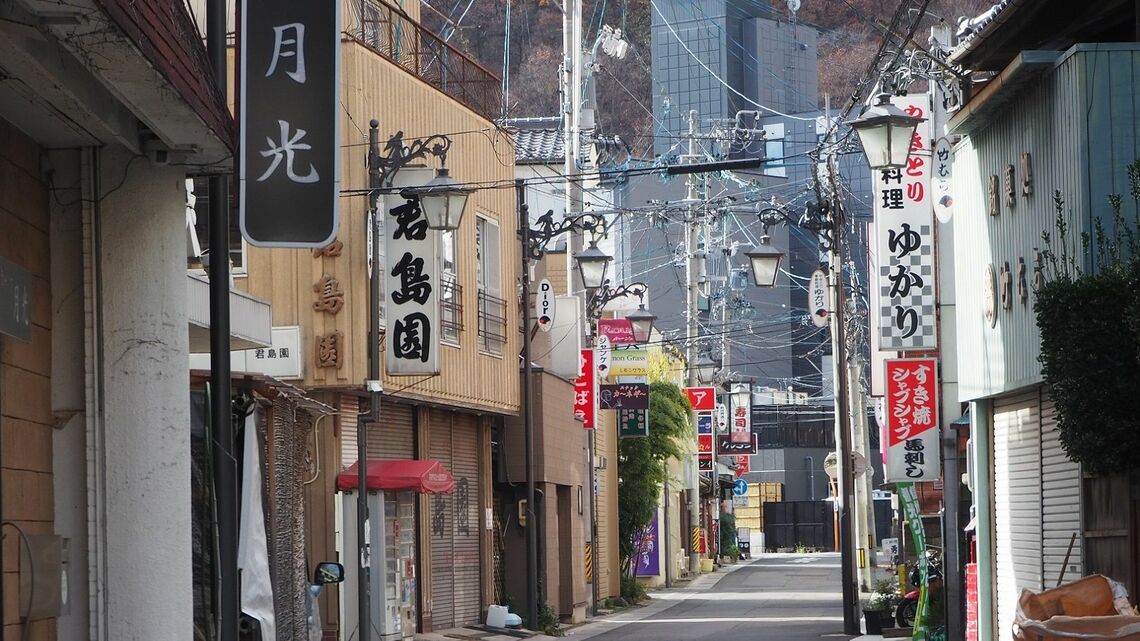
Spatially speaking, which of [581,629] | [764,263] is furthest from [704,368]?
[764,263]

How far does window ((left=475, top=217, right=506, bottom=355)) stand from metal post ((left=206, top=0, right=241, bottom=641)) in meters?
18.3

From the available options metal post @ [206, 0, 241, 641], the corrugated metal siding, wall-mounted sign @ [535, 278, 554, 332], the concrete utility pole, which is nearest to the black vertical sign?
metal post @ [206, 0, 241, 641]

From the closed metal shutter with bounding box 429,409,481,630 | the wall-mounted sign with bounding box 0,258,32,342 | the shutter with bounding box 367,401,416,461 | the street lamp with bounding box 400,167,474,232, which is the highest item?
the street lamp with bounding box 400,167,474,232

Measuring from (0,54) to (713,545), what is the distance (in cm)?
7074

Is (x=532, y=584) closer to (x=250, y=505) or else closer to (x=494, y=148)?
(x=494, y=148)

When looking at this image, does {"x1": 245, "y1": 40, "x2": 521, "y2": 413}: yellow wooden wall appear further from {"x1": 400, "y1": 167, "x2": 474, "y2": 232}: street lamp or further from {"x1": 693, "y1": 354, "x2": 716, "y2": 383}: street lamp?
{"x1": 693, "y1": 354, "x2": 716, "y2": 383}: street lamp

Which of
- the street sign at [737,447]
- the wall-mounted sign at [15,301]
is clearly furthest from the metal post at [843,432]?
the street sign at [737,447]

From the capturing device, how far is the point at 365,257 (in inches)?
940

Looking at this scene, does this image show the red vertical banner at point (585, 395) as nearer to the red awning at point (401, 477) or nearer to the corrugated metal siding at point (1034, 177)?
the red awning at point (401, 477)

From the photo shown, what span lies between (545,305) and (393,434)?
23.8 feet

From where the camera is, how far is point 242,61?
11.1 meters

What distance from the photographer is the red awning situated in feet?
75.3

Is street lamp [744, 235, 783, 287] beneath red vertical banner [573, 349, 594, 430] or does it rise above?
above

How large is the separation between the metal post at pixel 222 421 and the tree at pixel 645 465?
35.8 metres
